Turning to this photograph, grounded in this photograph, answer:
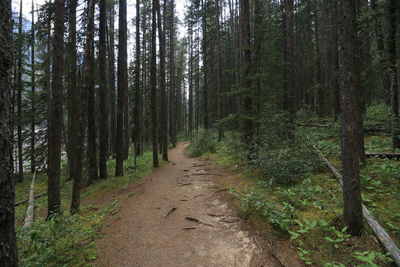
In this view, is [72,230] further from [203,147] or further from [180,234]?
[203,147]

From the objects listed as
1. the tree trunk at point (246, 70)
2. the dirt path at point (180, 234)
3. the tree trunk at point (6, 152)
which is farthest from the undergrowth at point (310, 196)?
the tree trunk at point (6, 152)

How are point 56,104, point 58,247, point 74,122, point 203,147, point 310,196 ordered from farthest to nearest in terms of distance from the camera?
point 203,147 → point 74,122 → point 56,104 → point 310,196 → point 58,247

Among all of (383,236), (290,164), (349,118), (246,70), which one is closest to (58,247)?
(383,236)

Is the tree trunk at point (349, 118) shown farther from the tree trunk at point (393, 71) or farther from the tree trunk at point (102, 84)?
the tree trunk at point (102, 84)

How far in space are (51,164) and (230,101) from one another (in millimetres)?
19846

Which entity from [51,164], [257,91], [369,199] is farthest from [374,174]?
[51,164]

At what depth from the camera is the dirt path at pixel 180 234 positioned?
363 centimetres

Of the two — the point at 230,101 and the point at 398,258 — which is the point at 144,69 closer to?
the point at 230,101

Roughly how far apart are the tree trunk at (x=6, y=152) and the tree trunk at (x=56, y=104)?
4736 millimetres

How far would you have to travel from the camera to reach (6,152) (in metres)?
1.81

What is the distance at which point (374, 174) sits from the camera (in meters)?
5.48

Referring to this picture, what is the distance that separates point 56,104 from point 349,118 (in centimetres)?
736

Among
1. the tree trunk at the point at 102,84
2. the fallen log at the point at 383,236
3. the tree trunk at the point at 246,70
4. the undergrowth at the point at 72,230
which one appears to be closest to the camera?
the fallen log at the point at 383,236

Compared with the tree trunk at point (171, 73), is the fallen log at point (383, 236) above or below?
below
